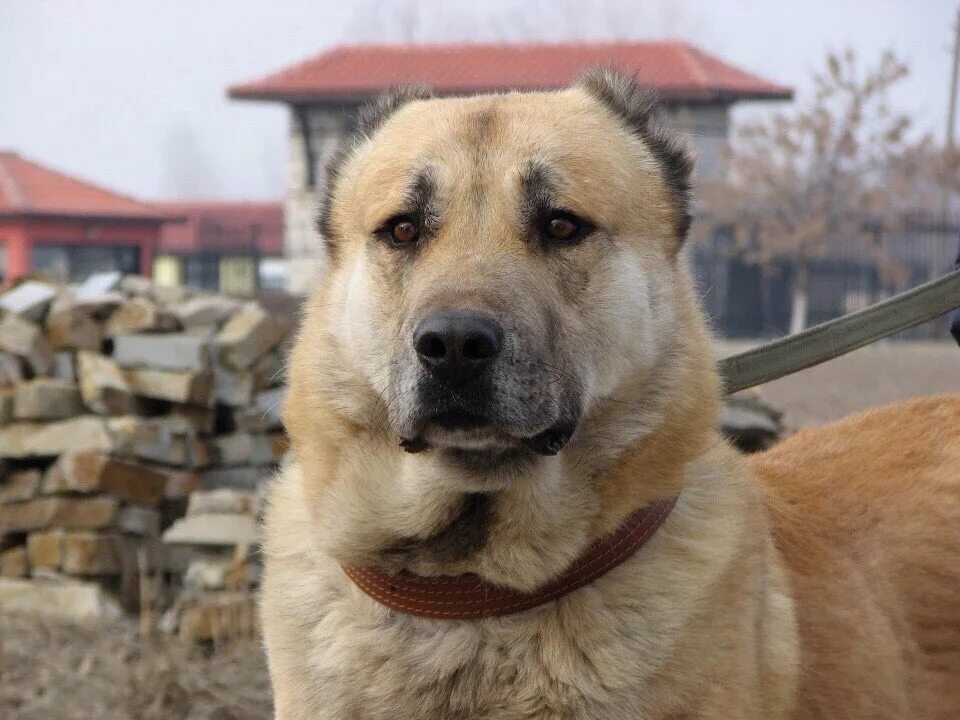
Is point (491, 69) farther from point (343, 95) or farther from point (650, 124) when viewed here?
point (650, 124)

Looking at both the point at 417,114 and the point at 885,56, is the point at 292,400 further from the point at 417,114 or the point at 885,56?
the point at 885,56

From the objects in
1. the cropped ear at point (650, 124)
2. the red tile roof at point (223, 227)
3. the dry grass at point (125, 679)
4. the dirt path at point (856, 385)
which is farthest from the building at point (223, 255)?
the cropped ear at point (650, 124)

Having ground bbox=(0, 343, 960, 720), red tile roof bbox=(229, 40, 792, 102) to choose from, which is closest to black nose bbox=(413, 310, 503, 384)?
ground bbox=(0, 343, 960, 720)

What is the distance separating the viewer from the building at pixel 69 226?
27.1 m

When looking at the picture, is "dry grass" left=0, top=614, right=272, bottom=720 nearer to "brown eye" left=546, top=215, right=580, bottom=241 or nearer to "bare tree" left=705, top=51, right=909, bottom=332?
"brown eye" left=546, top=215, right=580, bottom=241

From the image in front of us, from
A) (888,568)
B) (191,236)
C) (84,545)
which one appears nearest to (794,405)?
(84,545)

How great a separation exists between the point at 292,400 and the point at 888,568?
1.46m

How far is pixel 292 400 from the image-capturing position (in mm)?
2502

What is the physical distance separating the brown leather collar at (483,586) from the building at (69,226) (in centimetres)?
2535

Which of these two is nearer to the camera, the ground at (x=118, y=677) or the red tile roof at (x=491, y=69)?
the ground at (x=118, y=677)

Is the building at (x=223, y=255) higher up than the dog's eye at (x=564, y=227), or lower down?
lower down

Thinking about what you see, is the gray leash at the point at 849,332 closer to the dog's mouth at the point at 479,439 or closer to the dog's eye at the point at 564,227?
the dog's eye at the point at 564,227

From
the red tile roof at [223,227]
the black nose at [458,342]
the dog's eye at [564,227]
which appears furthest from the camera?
the red tile roof at [223,227]

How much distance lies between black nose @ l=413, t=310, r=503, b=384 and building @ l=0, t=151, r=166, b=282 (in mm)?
25501
